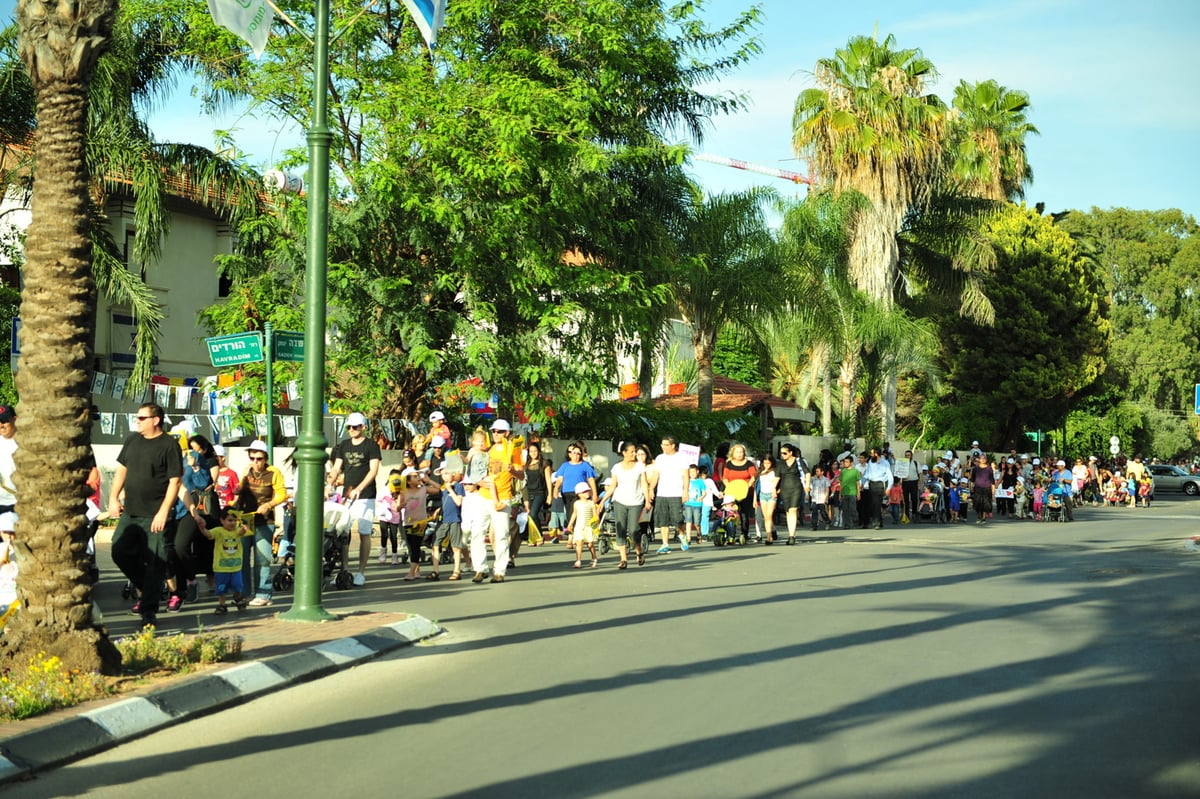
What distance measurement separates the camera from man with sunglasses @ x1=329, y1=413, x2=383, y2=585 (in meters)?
15.2

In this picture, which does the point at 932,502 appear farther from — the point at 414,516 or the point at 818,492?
the point at 414,516

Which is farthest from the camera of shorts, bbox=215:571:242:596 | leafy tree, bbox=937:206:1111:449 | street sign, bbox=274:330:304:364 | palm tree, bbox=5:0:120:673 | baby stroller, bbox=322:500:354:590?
leafy tree, bbox=937:206:1111:449

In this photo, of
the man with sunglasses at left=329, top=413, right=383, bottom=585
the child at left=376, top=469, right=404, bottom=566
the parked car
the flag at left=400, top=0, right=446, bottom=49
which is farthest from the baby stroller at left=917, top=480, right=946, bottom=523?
the parked car

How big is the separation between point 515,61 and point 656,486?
813cm

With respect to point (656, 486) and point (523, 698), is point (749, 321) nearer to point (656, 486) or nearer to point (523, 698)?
point (656, 486)

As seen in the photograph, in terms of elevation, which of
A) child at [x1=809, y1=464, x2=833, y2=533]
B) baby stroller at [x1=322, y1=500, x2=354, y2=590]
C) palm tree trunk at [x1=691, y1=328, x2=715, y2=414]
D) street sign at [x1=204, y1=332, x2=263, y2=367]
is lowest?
baby stroller at [x1=322, y1=500, x2=354, y2=590]

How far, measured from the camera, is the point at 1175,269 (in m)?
78.1

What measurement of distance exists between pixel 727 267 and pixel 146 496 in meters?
24.0

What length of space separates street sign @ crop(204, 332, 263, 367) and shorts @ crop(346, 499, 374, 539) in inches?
75.3

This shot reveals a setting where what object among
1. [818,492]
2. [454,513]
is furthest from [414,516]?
[818,492]

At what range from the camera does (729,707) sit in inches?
306

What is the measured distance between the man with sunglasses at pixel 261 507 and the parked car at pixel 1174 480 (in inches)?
2403

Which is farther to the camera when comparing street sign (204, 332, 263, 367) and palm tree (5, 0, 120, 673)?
street sign (204, 332, 263, 367)

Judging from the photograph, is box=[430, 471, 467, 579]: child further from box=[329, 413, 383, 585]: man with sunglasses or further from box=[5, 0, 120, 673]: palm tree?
box=[5, 0, 120, 673]: palm tree
